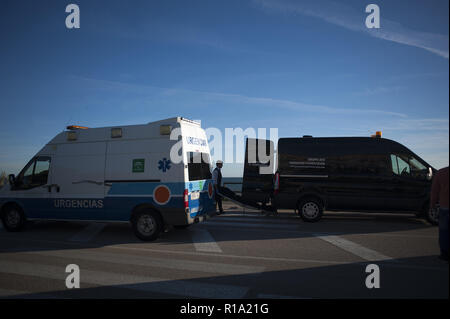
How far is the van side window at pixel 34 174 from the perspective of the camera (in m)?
8.77

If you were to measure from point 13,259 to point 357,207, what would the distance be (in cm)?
935

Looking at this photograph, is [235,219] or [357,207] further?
[235,219]

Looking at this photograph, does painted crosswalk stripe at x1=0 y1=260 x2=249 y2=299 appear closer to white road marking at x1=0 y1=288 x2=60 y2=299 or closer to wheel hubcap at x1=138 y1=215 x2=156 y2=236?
white road marking at x1=0 y1=288 x2=60 y2=299

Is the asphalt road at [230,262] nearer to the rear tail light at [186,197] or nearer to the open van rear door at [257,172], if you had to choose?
the rear tail light at [186,197]

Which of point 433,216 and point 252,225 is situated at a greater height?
point 433,216

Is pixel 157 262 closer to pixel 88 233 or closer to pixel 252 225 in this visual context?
pixel 88 233

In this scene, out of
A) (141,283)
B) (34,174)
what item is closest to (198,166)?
(141,283)

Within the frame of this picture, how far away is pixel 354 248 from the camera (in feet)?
21.9

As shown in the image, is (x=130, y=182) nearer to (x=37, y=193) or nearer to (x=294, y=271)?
(x=37, y=193)

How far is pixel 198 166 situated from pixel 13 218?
5.76 metres

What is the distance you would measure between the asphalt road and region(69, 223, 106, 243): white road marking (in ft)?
0.09

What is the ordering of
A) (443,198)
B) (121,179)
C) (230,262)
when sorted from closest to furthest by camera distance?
(443,198)
(230,262)
(121,179)

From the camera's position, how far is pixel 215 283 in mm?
4586
